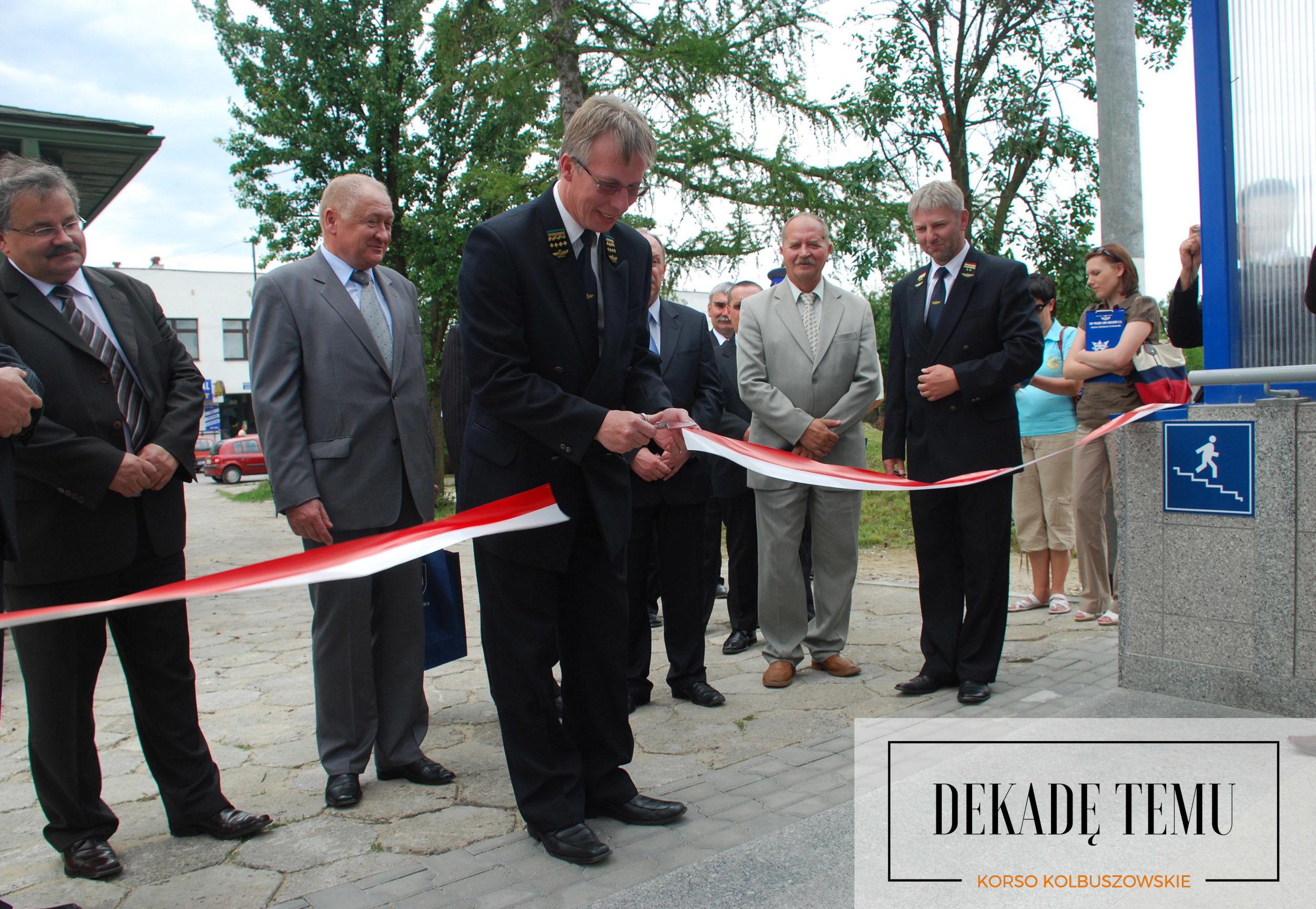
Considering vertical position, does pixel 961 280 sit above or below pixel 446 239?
below

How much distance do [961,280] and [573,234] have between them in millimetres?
2282

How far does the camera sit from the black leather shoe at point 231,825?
3166mm

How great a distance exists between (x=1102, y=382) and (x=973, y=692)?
2.57 meters

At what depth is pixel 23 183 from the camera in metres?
2.89

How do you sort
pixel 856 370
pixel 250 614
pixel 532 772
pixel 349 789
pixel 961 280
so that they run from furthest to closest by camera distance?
1. pixel 250 614
2. pixel 856 370
3. pixel 961 280
4. pixel 349 789
5. pixel 532 772

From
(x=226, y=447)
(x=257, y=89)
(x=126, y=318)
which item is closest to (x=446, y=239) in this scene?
(x=257, y=89)

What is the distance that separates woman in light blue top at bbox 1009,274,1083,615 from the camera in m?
6.48

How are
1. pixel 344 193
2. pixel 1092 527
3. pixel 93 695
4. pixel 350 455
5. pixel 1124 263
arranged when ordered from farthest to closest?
pixel 1092 527
pixel 1124 263
pixel 344 193
pixel 350 455
pixel 93 695

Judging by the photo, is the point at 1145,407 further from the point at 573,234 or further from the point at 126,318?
the point at 126,318

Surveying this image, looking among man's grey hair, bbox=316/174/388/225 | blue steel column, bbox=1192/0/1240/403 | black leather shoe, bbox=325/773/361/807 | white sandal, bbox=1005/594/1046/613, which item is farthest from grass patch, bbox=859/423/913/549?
black leather shoe, bbox=325/773/361/807

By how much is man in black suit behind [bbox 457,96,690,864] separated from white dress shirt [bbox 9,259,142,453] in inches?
42.8

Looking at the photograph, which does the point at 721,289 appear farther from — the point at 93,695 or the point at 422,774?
the point at 93,695

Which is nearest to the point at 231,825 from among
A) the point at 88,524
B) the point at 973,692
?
the point at 88,524

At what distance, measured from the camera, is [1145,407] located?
14.4 ft
